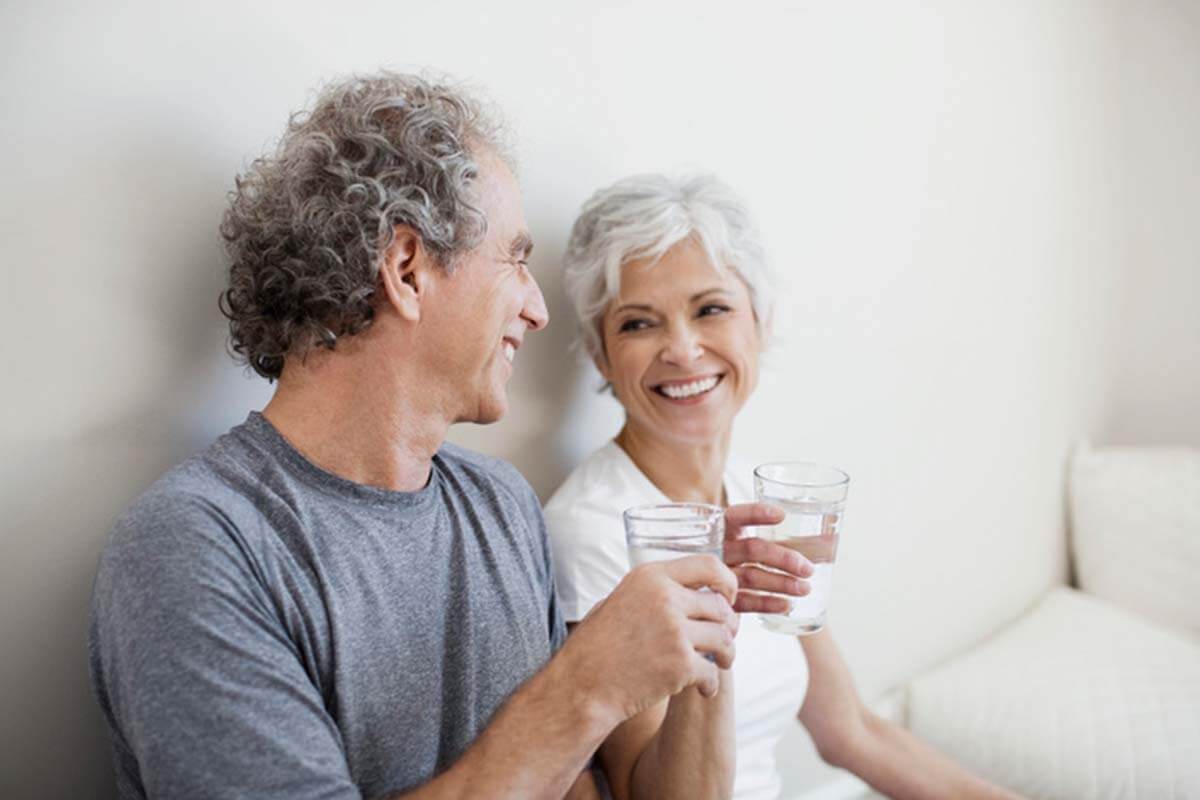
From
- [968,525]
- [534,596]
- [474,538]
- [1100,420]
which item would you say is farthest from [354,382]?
Answer: [1100,420]

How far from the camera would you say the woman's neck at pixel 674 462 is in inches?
64.7

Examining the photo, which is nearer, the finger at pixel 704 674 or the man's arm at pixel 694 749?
the finger at pixel 704 674

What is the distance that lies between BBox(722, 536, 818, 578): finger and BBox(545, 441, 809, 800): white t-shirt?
242 mm

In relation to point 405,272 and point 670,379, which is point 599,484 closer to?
point 670,379

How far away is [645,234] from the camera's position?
1.53m

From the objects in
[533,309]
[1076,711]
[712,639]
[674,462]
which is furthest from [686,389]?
[1076,711]

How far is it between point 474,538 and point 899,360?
4.88 feet

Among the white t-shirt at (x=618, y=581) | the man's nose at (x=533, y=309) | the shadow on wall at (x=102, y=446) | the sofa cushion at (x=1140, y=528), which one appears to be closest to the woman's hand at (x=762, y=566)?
the white t-shirt at (x=618, y=581)

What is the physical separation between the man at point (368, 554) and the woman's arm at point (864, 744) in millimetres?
707

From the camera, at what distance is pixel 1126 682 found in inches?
93.1

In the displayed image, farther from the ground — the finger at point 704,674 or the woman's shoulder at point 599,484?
the woman's shoulder at point 599,484

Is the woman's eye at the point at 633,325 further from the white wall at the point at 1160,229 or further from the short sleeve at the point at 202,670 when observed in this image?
the white wall at the point at 1160,229

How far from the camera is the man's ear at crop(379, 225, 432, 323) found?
114 centimetres

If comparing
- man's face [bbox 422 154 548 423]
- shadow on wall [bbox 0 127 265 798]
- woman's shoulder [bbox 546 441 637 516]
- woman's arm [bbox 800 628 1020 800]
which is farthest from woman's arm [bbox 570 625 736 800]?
shadow on wall [bbox 0 127 265 798]
